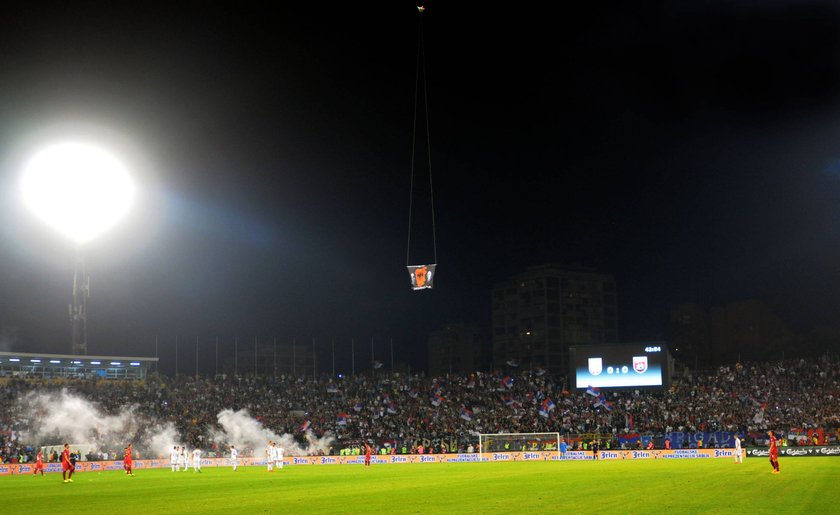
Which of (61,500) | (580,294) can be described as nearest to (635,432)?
(61,500)

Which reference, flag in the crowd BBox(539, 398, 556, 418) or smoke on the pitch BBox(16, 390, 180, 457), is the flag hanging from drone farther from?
smoke on the pitch BBox(16, 390, 180, 457)

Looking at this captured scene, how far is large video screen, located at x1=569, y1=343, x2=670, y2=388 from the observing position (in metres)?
84.1

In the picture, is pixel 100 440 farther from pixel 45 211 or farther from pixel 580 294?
pixel 580 294

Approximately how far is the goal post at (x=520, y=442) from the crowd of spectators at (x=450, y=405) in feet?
10.3

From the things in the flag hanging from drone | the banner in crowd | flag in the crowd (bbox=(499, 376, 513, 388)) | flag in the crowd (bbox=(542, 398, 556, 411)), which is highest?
the flag hanging from drone

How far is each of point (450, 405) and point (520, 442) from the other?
1717 centimetres

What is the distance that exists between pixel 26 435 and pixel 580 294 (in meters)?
117

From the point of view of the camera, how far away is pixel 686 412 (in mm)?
77750

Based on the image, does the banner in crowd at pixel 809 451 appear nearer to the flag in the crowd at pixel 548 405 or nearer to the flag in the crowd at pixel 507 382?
the flag in the crowd at pixel 548 405

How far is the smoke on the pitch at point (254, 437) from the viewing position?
258 ft

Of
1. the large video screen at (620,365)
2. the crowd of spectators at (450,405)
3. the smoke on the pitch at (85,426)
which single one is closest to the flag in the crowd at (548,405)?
the crowd of spectators at (450,405)

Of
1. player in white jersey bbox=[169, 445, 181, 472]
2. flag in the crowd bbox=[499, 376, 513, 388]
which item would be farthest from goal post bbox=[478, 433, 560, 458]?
player in white jersey bbox=[169, 445, 181, 472]

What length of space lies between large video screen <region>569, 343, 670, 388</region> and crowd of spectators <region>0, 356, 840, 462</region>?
1267mm

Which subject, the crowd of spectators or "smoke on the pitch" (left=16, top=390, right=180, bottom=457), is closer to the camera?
the crowd of spectators
